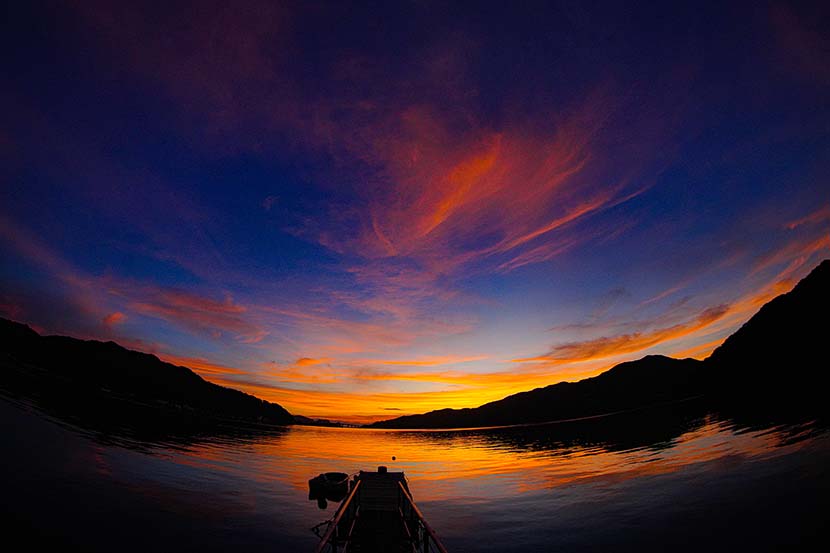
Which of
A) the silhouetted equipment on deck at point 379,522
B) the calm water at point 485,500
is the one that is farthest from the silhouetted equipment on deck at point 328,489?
the silhouetted equipment on deck at point 379,522

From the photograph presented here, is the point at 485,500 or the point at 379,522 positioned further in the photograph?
the point at 485,500

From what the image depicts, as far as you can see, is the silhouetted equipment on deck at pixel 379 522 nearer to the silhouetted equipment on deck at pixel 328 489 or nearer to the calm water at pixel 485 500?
the calm water at pixel 485 500

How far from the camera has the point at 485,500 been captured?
126 ft

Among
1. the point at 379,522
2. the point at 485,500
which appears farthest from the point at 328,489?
the point at 379,522

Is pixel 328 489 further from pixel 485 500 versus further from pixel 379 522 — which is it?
pixel 379 522

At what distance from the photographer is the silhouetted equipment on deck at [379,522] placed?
14820mm

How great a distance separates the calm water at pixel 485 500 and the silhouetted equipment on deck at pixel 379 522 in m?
7.11

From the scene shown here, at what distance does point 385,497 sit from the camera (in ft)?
69.0

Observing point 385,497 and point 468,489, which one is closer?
point 385,497

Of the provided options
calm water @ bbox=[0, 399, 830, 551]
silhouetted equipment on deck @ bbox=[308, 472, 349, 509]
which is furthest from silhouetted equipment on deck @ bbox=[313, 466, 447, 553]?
silhouetted equipment on deck @ bbox=[308, 472, 349, 509]

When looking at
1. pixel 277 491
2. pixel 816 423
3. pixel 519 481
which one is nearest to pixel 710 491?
pixel 519 481

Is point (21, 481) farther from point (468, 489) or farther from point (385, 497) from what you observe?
point (468, 489)

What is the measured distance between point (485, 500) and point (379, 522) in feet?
80.3

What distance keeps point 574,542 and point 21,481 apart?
150 feet
